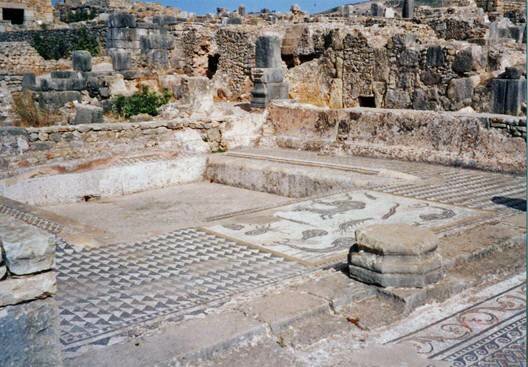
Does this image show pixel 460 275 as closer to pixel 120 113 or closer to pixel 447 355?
pixel 447 355

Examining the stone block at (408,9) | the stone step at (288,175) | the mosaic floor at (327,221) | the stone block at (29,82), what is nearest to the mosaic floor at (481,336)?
the mosaic floor at (327,221)

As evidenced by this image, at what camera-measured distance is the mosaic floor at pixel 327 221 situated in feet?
15.7

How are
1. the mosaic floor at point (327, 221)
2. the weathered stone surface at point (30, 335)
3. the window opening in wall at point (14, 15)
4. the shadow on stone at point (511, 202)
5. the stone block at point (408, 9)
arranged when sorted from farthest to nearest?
the window opening in wall at point (14, 15) → the stone block at point (408, 9) → the shadow on stone at point (511, 202) → the mosaic floor at point (327, 221) → the weathered stone surface at point (30, 335)

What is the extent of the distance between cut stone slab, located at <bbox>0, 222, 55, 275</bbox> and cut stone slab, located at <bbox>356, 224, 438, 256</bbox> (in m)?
2.15

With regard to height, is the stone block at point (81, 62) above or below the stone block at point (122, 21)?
below

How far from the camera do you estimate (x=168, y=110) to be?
404 inches

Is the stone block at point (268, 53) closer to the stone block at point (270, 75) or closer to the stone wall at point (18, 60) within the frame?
the stone block at point (270, 75)

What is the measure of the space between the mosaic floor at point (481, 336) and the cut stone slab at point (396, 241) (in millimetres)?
464

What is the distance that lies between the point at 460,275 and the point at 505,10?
83.3ft

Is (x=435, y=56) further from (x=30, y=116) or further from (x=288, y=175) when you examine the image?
(x=30, y=116)

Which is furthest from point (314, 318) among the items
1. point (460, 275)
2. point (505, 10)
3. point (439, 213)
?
point (505, 10)

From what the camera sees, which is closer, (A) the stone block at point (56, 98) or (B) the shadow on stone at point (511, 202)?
(B) the shadow on stone at point (511, 202)

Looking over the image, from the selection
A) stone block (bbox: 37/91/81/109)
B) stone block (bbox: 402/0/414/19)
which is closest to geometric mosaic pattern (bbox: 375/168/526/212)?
stone block (bbox: 37/91/81/109)

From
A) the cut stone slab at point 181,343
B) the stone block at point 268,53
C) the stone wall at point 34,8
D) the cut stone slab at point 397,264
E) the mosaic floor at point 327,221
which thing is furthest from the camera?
the stone wall at point 34,8
